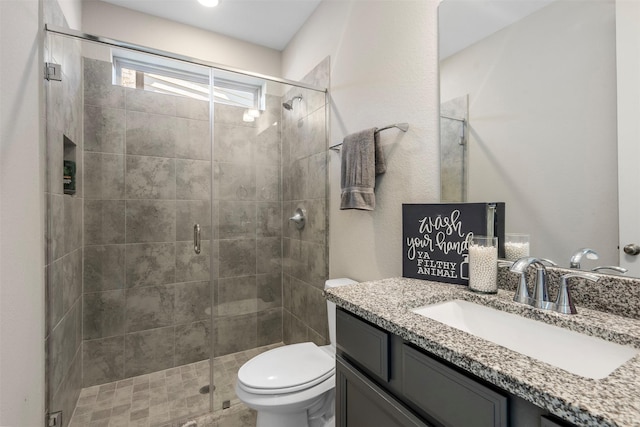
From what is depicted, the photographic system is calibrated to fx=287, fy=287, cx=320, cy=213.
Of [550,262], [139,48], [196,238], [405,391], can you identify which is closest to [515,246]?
[550,262]

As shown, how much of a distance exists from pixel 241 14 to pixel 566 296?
260cm

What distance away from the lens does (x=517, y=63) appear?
38.5 inches

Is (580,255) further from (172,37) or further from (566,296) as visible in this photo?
(172,37)

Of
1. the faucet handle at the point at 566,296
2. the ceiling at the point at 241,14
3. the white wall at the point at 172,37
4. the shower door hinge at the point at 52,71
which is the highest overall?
the ceiling at the point at 241,14

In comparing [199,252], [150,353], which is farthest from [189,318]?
[199,252]

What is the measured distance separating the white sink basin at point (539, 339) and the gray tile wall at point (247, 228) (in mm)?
1501

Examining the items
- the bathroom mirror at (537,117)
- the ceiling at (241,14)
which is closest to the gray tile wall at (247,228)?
the ceiling at (241,14)

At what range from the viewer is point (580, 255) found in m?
0.83

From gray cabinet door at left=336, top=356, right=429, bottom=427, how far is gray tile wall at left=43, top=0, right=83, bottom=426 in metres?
1.42

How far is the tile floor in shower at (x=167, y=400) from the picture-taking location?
5.47ft

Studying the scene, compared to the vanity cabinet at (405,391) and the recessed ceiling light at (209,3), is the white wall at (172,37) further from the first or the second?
the vanity cabinet at (405,391)

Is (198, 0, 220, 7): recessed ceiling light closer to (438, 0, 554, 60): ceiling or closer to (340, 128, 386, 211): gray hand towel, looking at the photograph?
(340, 128, 386, 211): gray hand towel

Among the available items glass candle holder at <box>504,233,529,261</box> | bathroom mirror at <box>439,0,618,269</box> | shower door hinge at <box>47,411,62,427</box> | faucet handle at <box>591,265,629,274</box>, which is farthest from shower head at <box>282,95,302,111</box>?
shower door hinge at <box>47,411,62,427</box>

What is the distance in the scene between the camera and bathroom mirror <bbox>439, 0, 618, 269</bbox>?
2.61 feet
